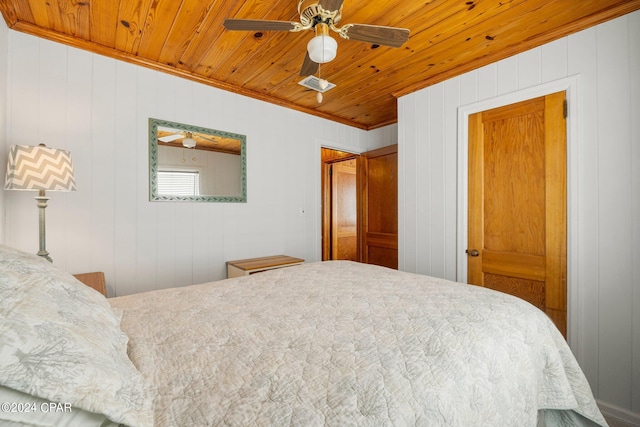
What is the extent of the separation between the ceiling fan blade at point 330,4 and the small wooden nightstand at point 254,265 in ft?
6.80

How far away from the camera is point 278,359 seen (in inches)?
32.9

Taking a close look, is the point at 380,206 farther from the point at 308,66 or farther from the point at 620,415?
the point at 620,415

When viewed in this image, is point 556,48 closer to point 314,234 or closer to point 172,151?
point 314,234

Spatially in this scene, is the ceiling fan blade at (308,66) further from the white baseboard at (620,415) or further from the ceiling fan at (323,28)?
the white baseboard at (620,415)

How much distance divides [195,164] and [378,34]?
6.54 ft

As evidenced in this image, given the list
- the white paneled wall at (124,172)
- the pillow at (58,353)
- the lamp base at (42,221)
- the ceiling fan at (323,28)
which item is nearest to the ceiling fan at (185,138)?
the white paneled wall at (124,172)

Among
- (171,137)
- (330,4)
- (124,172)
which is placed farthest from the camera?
(171,137)

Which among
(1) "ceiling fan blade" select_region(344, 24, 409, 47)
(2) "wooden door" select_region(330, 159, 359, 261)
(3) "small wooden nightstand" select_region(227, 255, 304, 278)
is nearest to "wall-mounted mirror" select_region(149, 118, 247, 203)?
(3) "small wooden nightstand" select_region(227, 255, 304, 278)

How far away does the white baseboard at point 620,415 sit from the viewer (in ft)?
5.76

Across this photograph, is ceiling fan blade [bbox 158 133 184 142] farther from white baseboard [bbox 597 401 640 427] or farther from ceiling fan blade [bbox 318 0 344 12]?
white baseboard [bbox 597 401 640 427]

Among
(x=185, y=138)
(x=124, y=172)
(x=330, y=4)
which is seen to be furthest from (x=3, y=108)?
(x=330, y=4)

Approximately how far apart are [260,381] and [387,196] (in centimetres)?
342

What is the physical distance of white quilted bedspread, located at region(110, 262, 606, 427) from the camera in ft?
2.21

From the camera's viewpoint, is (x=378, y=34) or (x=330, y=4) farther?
(x=378, y=34)
